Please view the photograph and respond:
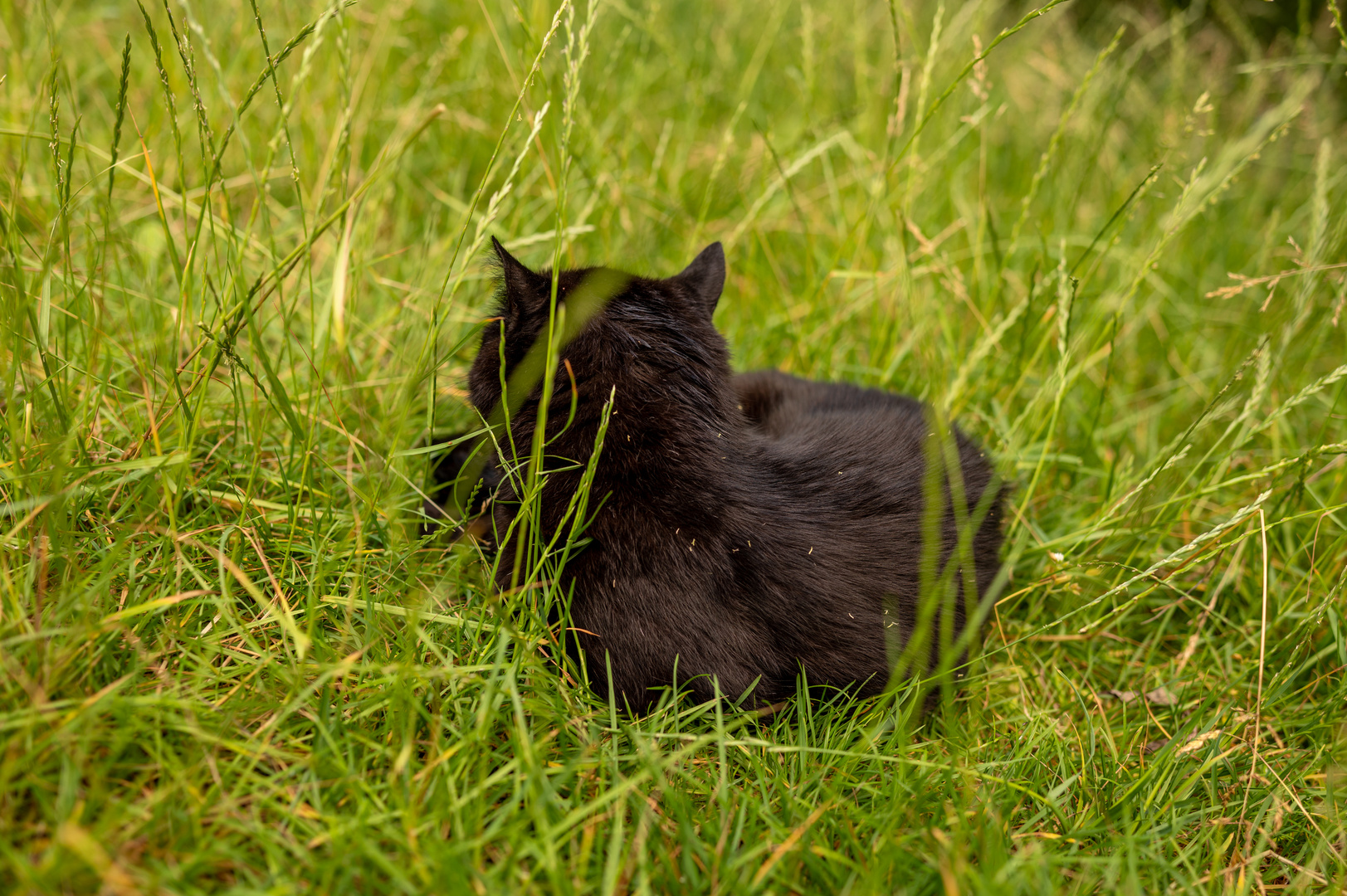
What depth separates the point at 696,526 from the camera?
1811 mm

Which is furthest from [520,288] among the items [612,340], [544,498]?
[544,498]

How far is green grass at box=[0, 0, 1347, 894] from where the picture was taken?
1376 mm

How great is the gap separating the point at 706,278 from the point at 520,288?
1.74ft

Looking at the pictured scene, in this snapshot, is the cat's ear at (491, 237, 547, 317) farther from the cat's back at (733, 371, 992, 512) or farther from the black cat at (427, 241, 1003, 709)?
the cat's back at (733, 371, 992, 512)

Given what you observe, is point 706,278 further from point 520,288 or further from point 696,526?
point 696,526

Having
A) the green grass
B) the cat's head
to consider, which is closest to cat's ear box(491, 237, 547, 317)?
the cat's head

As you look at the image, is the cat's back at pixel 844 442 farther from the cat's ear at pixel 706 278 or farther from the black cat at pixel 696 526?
the cat's ear at pixel 706 278

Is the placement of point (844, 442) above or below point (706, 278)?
below

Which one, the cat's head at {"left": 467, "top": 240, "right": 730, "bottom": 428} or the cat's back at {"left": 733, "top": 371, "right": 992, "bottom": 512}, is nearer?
the cat's head at {"left": 467, "top": 240, "right": 730, "bottom": 428}

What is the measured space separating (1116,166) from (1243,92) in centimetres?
113

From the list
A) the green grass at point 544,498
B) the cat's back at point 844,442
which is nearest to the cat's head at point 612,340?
the green grass at point 544,498

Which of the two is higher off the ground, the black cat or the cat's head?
the cat's head

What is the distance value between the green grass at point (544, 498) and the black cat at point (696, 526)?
0.14 m

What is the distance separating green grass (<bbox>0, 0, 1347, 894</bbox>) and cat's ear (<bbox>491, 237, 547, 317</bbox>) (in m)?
0.14
